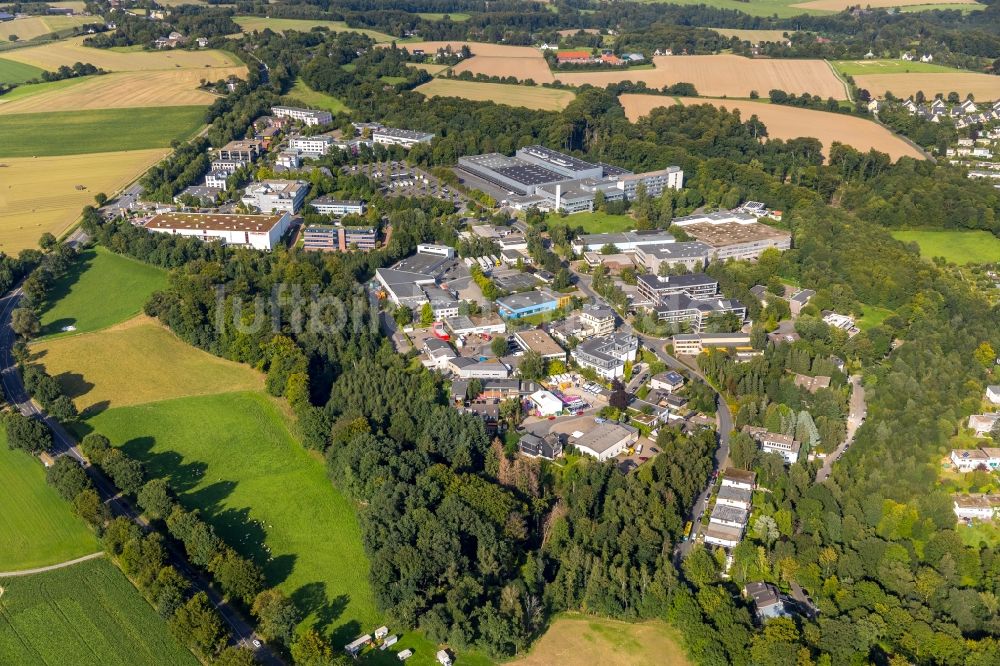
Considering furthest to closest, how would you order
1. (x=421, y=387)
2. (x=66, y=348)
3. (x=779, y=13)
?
(x=779, y=13)
(x=66, y=348)
(x=421, y=387)

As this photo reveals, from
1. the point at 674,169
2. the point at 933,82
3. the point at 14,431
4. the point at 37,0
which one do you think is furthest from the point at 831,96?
the point at 37,0

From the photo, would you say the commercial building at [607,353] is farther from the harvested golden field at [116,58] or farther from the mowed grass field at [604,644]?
the harvested golden field at [116,58]

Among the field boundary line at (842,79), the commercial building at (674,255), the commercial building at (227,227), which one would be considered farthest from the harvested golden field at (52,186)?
the field boundary line at (842,79)

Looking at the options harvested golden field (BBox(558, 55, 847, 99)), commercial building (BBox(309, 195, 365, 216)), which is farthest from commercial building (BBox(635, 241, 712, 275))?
harvested golden field (BBox(558, 55, 847, 99))

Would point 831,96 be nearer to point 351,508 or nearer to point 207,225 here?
point 207,225

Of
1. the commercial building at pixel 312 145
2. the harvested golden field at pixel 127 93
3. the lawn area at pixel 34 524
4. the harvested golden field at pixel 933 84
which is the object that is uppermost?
the harvested golden field at pixel 933 84

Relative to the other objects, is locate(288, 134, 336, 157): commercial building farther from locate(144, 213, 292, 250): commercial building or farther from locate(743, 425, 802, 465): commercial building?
locate(743, 425, 802, 465): commercial building
